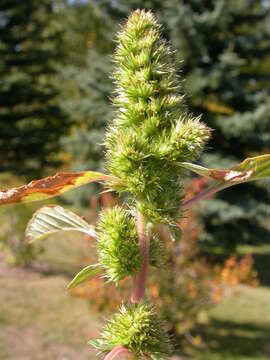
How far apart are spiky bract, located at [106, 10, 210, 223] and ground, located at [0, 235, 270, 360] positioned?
4708 millimetres

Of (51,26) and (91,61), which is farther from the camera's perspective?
(51,26)

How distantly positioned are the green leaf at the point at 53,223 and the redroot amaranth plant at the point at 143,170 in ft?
0.31

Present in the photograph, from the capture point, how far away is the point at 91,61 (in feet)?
38.7

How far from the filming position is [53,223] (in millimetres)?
904

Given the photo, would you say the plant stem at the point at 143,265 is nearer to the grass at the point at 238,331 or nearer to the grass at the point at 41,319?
the grass at the point at 41,319

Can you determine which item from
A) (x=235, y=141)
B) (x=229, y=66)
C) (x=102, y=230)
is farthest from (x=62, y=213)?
(x=235, y=141)

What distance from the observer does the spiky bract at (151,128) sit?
0.75 metres

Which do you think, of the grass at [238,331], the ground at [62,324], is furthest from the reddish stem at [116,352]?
the grass at [238,331]

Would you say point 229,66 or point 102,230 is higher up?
point 229,66

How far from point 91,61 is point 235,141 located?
4163 millimetres

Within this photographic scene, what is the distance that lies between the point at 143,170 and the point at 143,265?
0.50 ft

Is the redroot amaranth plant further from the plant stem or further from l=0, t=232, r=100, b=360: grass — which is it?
l=0, t=232, r=100, b=360: grass

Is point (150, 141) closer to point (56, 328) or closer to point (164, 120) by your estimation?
point (164, 120)

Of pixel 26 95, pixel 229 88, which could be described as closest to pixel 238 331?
pixel 229 88
